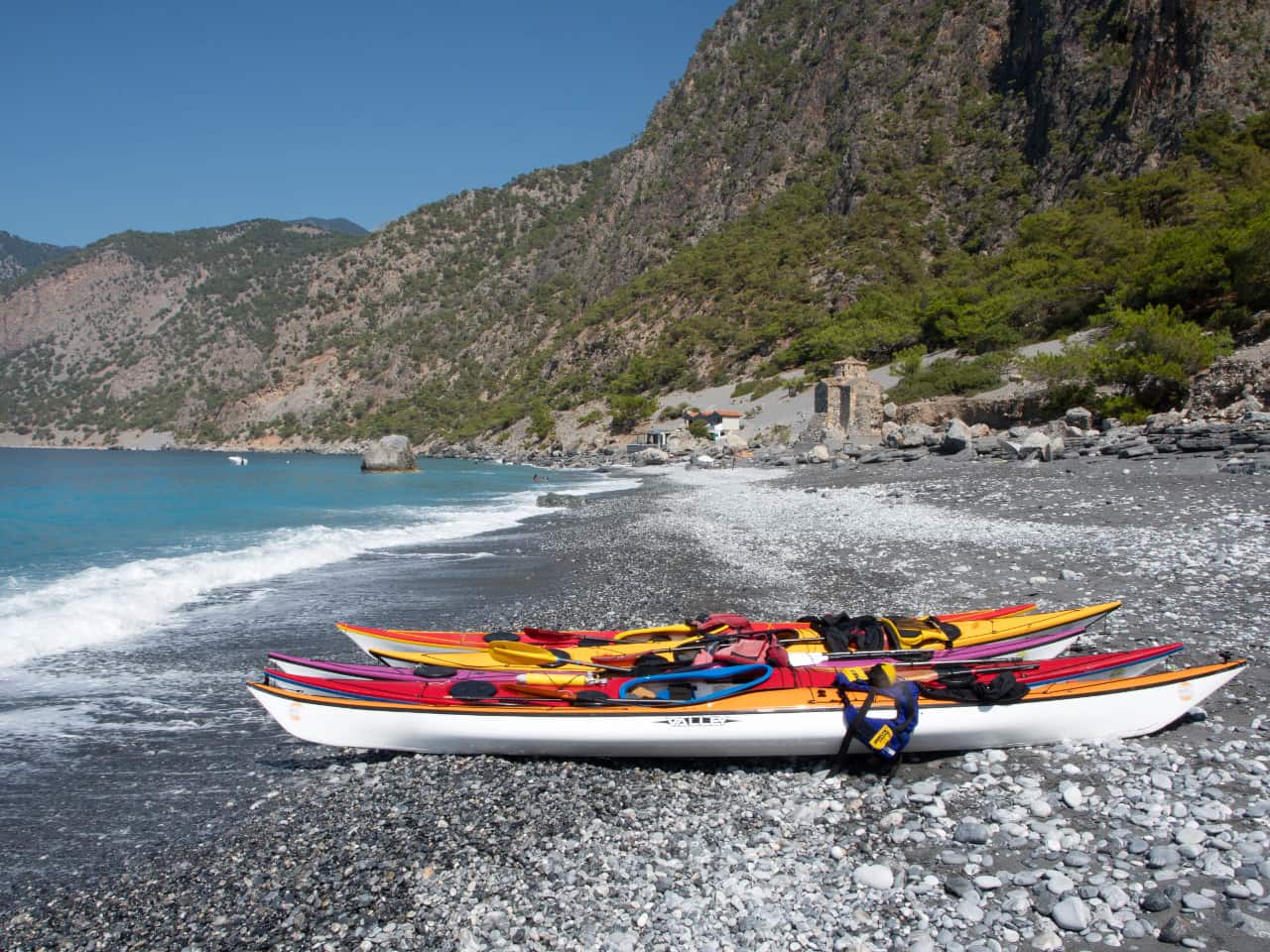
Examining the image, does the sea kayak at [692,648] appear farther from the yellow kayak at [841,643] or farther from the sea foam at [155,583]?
the sea foam at [155,583]

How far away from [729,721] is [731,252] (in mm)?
89601

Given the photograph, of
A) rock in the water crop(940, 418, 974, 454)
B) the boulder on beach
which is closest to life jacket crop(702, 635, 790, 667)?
rock in the water crop(940, 418, 974, 454)

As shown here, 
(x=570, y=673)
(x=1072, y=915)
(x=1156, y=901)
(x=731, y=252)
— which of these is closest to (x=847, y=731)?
(x=1072, y=915)

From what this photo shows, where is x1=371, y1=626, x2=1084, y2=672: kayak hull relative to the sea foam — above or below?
above

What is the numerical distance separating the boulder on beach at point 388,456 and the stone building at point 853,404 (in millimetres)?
32967

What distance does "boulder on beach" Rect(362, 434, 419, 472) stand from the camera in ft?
182

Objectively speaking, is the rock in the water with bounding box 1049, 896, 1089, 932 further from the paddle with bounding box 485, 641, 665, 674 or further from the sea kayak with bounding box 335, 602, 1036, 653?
the paddle with bounding box 485, 641, 665, 674

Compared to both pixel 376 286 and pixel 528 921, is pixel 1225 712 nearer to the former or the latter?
pixel 528 921

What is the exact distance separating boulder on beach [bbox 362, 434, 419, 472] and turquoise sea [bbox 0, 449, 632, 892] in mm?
29295

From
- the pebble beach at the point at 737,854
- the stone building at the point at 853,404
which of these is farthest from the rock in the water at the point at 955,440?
the pebble beach at the point at 737,854

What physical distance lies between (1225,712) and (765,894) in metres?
4.01

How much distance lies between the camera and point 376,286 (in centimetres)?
15525

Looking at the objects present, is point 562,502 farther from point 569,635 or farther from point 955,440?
point 569,635

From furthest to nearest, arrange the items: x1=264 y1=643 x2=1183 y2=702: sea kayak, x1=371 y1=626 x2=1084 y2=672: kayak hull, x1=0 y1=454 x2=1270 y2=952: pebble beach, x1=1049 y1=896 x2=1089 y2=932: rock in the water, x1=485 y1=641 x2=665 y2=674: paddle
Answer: x1=485 y1=641 x2=665 y2=674: paddle
x1=371 y1=626 x2=1084 y2=672: kayak hull
x1=264 y1=643 x2=1183 y2=702: sea kayak
x1=0 y1=454 x2=1270 y2=952: pebble beach
x1=1049 y1=896 x2=1089 y2=932: rock in the water
